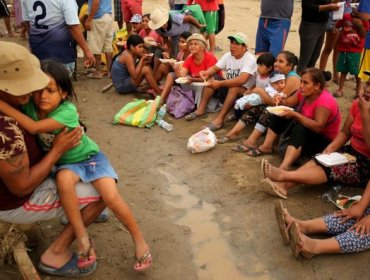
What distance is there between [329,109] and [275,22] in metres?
2.00

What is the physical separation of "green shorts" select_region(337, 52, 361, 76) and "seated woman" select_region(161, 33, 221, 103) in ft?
6.76

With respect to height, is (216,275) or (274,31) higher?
(274,31)

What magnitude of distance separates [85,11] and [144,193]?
3838mm

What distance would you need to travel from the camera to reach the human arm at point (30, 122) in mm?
2169

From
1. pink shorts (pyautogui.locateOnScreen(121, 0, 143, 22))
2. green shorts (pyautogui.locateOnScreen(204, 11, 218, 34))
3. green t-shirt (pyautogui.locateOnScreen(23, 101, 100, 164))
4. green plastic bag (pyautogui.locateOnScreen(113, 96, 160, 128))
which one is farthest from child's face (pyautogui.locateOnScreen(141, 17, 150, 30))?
green t-shirt (pyautogui.locateOnScreen(23, 101, 100, 164))

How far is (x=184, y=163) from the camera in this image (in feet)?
13.6

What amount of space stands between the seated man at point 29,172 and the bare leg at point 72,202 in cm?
7

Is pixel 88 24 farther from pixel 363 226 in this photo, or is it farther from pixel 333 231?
pixel 363 226

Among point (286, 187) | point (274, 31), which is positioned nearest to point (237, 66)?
point (274, 31)

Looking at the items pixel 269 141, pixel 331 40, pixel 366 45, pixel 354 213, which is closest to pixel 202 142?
pixel 269 141

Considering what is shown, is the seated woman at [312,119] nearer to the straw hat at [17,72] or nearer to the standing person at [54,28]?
the straw hat at [17,72]

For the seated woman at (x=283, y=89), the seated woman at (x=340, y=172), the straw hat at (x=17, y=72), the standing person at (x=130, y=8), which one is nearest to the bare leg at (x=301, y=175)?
the seated woman at (x=340, y=172)

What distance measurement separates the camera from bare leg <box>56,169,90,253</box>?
7.75ft

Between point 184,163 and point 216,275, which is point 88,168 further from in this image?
point 184,163
